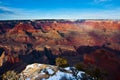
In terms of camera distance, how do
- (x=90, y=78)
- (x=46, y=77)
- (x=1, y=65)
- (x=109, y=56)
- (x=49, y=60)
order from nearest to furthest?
(x=46, y=77) → (x=90, y=78) → (x=109, y=56) → (x=1, y=65) → (x=49, y=60)

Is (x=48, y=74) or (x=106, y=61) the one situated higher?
(x=48, y=74)

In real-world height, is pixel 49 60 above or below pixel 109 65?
below

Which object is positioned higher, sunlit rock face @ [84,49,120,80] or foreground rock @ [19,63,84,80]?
foreground rock @ [19,63,84,80]

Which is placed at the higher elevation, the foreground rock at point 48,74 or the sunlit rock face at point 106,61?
the foreground rock at point 48,74

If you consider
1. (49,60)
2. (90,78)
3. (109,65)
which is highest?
(90,78)

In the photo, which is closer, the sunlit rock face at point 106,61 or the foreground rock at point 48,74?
the foreground rock at point 48,74

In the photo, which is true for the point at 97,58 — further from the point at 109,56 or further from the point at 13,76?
the point at 13,76

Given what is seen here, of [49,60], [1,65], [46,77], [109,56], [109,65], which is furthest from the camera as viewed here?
[49,60]

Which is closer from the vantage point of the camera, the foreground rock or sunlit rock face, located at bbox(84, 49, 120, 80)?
the foreground rock

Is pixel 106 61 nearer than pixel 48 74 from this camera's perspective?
No

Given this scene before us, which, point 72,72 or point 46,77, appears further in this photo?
point 72,72

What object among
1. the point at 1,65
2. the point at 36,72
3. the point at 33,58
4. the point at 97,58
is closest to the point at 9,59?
the point at 1,65
